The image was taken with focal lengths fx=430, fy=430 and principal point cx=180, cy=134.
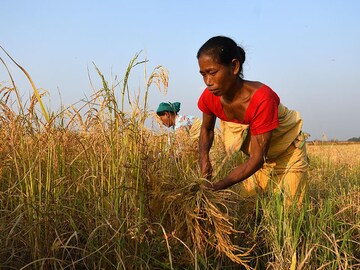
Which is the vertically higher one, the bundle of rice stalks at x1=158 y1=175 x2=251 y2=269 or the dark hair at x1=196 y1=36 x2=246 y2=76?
the dark hair at x1=196 y1=36 x2=246 y2=76

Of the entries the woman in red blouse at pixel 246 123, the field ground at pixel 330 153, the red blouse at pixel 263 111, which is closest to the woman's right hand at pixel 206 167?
the woman in red blouse at pixel 246 123

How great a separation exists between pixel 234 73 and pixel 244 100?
18 cm

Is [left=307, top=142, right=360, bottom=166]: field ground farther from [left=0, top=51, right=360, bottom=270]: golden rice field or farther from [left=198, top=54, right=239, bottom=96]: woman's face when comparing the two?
[left=0, top=51, right=360, bottom=270]: golden rice field

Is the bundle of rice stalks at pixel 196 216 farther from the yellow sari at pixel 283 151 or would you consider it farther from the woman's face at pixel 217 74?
the yellow sari at pixel 283 151

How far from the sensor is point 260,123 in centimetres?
230

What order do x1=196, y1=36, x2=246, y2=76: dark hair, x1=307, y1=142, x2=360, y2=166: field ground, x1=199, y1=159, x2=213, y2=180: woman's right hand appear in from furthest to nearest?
x1=307, y1=142, x2=360, y2=166: field ground
x1=199, y1=159, x2=213, y2=180: woman's right hand
x1=196, y1=36, x2=246, y2=76: dark hair

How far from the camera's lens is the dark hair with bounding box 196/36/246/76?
2238 mm

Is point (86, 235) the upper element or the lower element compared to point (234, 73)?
lower

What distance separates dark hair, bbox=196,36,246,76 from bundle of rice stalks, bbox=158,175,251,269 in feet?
2.18

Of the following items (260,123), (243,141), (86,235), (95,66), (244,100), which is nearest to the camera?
(95,66)

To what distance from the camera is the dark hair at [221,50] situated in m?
2.24

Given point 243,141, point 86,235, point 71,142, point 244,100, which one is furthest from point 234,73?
point 86,235

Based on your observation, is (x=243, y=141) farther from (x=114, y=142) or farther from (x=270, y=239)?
(x=114, y=142)

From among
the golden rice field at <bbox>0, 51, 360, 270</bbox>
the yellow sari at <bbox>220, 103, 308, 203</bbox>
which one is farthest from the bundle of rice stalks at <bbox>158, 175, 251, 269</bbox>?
the yellow sari at <bbox>220, 103, 308, 203</bbox>
